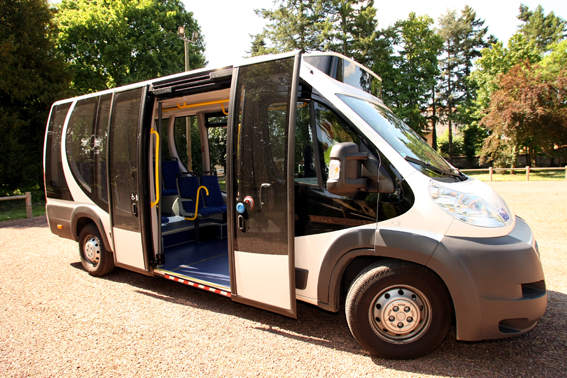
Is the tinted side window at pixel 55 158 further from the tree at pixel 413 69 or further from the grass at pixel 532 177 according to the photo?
the tree at pixel 413 69

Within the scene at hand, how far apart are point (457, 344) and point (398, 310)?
0.92 meters

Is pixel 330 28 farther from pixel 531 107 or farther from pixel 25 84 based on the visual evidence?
pixel 25 84

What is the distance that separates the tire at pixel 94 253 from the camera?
17.3 ft

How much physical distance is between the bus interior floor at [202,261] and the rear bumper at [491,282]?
230cm

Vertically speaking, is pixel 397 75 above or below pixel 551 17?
below

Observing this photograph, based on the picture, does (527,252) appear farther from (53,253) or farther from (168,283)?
(53,253)

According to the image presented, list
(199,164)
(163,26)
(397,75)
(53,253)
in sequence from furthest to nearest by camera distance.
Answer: (397,75) → (163,26) → (199,164) → (53,253)

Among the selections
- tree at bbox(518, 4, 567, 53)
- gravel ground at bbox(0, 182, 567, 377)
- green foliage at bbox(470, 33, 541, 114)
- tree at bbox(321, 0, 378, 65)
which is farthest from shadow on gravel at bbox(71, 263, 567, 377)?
tree at bbox(518, 4, 567, 53)

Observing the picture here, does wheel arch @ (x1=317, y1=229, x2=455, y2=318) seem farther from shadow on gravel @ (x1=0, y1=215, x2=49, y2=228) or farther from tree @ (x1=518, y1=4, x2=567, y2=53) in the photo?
tree @ (x1=518, y1=4, x2=567, y2=53)

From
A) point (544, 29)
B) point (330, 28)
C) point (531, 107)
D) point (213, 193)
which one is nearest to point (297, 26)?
point (330, 28)

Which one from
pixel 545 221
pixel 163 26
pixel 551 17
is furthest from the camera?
pixel 551 17

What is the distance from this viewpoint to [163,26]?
81.7 feet

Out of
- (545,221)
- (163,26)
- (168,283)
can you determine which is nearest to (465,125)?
(163,26)

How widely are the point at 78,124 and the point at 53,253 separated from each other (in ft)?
10.2
